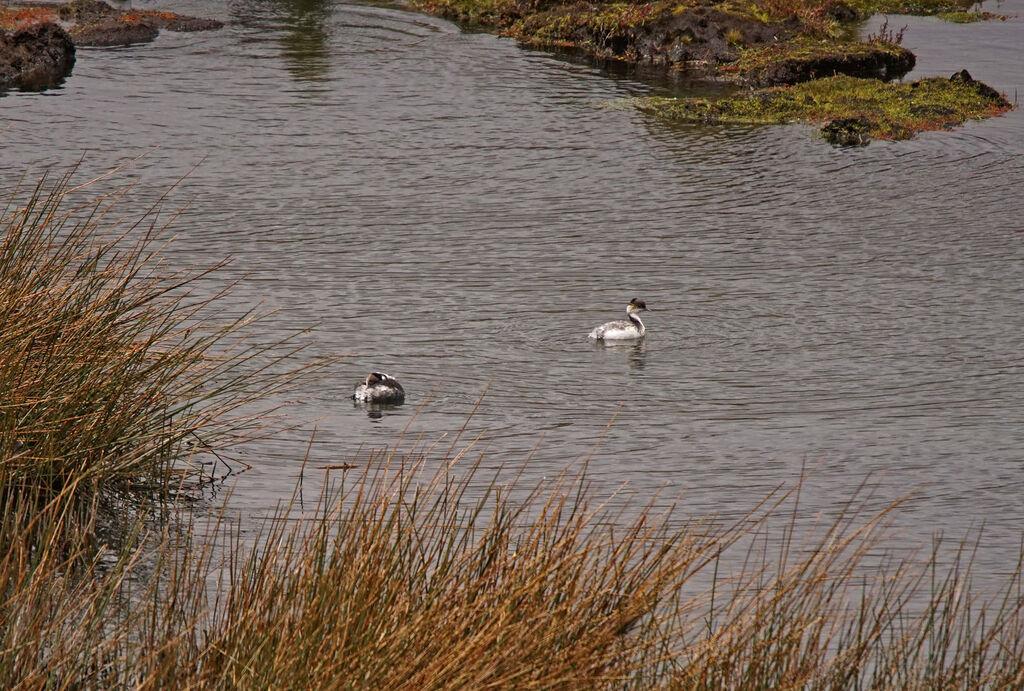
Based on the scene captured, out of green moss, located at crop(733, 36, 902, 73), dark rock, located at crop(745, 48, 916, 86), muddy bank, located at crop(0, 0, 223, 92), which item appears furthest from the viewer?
muddy bank, located at crop(0, 0, 223, 92)

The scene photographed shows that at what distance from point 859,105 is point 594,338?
50.6 ft

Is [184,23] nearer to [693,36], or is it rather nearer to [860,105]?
[693,36]

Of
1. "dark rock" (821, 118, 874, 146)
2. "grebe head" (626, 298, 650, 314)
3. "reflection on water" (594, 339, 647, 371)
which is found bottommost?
"reflection on water" (594, 339, 647, 371)

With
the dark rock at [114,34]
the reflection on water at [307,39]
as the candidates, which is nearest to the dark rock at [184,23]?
the dark rock at [114,34]

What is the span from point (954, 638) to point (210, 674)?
4.41 meters

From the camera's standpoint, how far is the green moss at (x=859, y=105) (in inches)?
1110

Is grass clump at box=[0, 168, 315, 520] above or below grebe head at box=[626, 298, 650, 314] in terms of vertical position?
above

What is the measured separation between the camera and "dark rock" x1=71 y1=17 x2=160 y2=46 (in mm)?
36344

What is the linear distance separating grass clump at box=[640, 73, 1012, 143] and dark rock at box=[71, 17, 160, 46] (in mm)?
14448

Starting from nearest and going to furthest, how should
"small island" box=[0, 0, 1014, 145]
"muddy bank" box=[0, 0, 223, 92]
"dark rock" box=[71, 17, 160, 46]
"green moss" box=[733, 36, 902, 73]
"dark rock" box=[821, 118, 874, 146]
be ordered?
"dark rock" box=[821, 118, 874, 146] → "small island" box=[0, 0, 1014, 145] → "green moss" box=[733, 36, 902, 73] → "muddy bank" box=[0, 0, 223, 92] → "dark rock" box=[71, 17, 160, 46]

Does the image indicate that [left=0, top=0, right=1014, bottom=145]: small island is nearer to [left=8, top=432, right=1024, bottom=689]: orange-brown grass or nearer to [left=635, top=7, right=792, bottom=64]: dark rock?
[left=635, top=7, right=792, bottom=64]: dark rock

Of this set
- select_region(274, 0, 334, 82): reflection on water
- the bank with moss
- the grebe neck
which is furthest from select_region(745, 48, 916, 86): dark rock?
the grebe neck

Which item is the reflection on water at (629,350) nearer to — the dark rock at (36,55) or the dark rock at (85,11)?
the dark rock at (36,55)

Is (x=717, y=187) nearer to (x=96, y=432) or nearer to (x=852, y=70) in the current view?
(x=852, y=70)
